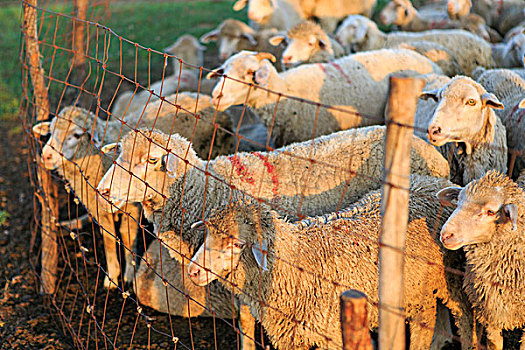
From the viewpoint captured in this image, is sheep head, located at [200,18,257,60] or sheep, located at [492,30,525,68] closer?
sheep, located at [492,30,525,68]

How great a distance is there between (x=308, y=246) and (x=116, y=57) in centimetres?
647

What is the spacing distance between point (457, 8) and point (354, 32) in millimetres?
1537

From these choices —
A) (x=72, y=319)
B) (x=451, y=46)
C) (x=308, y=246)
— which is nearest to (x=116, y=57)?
(x=451, y=46)

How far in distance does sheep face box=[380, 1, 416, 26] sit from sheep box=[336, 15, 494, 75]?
0.92 metres

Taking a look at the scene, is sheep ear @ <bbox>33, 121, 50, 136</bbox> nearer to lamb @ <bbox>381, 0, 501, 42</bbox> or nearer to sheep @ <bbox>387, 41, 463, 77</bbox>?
sheep @ <bbox>387, 41, 463, 77</bbox>

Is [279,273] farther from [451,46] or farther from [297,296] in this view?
[451,46]

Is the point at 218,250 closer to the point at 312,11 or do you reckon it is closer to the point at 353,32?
the point at 353,32

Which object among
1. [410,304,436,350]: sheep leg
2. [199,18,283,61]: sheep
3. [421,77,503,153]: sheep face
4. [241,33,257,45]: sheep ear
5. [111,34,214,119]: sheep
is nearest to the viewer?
[410,304,436,350]: sheep leg

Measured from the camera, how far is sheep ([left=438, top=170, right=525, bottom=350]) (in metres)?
2.59

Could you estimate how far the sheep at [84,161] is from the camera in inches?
158

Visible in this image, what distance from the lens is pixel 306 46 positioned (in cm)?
548

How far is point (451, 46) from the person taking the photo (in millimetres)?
5824

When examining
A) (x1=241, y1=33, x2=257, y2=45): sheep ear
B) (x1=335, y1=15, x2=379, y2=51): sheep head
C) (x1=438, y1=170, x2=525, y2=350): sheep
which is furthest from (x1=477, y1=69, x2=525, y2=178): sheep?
(x1=241, y1=33, x2=257, y2=45): sheep ear

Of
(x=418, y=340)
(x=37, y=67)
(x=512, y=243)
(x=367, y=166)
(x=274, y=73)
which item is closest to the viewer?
(x=512, y=243)
